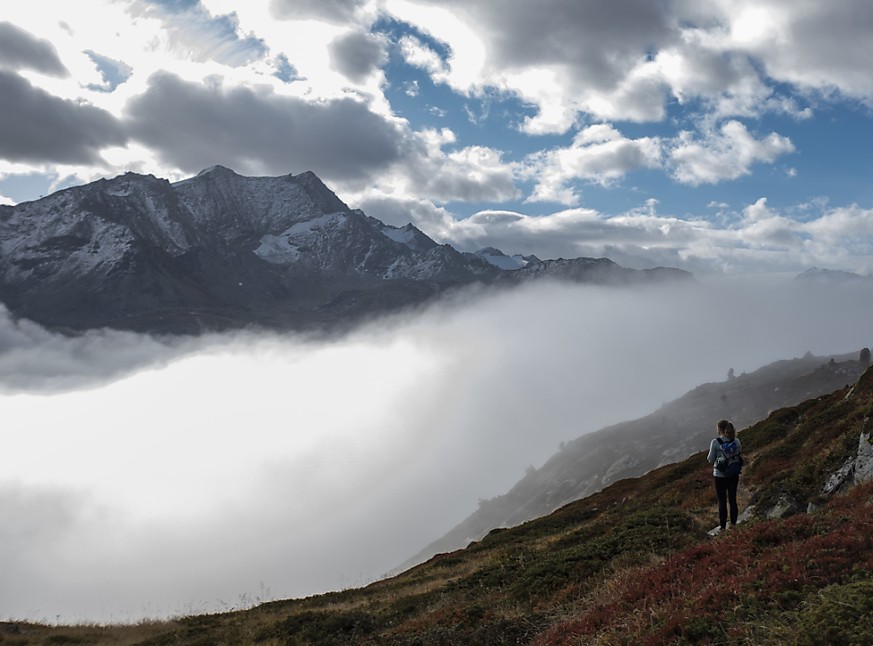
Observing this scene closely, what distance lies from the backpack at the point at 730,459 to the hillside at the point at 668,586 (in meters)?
1.63

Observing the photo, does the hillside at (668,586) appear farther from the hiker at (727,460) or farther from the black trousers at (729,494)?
the hiker at (727,460)

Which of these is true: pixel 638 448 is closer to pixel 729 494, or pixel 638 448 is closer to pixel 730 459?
pixel 729 494

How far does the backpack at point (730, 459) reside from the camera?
689 inches

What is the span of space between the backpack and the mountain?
127 meters

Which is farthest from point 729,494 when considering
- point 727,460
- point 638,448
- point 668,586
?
point 638,448

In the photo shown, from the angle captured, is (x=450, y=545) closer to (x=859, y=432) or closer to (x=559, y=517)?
(x=559, y=517)

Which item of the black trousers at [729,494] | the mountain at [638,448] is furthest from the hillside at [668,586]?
the mountain at [638,448]

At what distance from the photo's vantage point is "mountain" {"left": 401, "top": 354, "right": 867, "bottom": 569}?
481 ft

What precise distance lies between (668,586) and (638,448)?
162 metres

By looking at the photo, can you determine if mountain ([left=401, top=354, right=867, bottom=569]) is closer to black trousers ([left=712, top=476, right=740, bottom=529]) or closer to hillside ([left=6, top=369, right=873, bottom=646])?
hillside ([left=6, top=369, right=873, bottom=646])

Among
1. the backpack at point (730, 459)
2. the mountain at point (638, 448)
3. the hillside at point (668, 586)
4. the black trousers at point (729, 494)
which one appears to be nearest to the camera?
the hillside at point (668, 586)

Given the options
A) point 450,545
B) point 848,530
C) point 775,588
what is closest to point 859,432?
point 848,530

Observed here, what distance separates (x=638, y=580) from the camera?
12.9m

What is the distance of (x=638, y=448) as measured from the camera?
6314 inches
